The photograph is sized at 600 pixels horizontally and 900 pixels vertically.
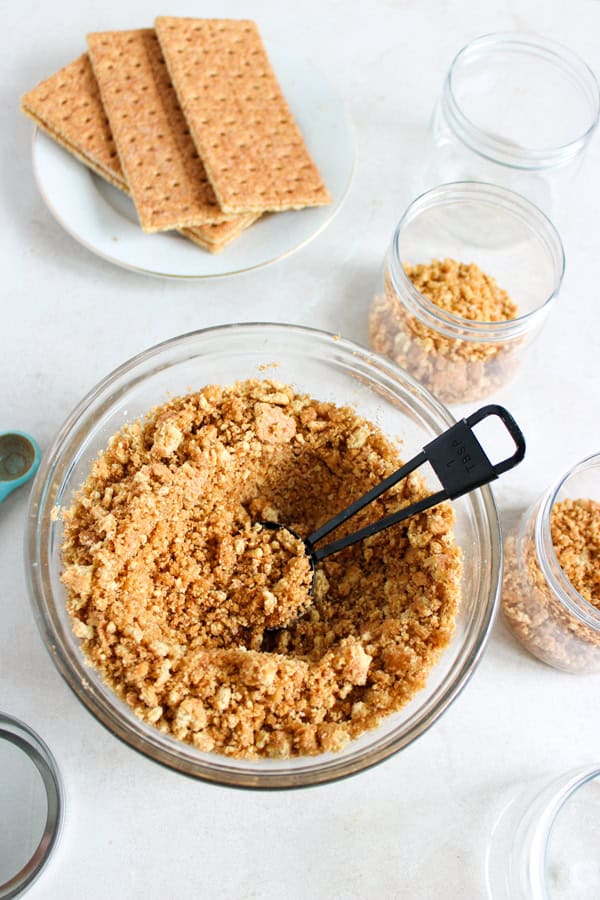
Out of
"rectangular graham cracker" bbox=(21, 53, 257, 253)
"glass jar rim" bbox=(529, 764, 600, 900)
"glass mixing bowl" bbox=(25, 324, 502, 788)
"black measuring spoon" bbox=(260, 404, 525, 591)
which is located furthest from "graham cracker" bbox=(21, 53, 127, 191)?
"glass jar rim" bbox=(529, 764, 600, 900)

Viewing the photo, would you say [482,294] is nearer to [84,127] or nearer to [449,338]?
[449,338]

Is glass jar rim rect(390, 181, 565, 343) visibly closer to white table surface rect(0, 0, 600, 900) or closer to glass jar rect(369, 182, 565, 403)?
glass jar rect(369, 182, 565, 403)

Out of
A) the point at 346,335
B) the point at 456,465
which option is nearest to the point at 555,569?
the point at 456,465

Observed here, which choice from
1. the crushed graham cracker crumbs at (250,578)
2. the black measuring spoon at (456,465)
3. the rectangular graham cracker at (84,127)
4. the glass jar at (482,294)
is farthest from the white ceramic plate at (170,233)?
the black measuring spoon at (456,465)

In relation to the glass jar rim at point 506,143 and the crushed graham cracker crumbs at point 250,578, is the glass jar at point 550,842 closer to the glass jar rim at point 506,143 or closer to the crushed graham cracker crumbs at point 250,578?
the crushed graham cracker crumbs at point 250,578

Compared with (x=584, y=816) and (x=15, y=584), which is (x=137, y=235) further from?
(x=584, y=816)

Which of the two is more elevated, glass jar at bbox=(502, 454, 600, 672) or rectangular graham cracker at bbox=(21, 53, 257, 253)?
rectangular graham cracker at bbox=(21, 53, 257, 253)
